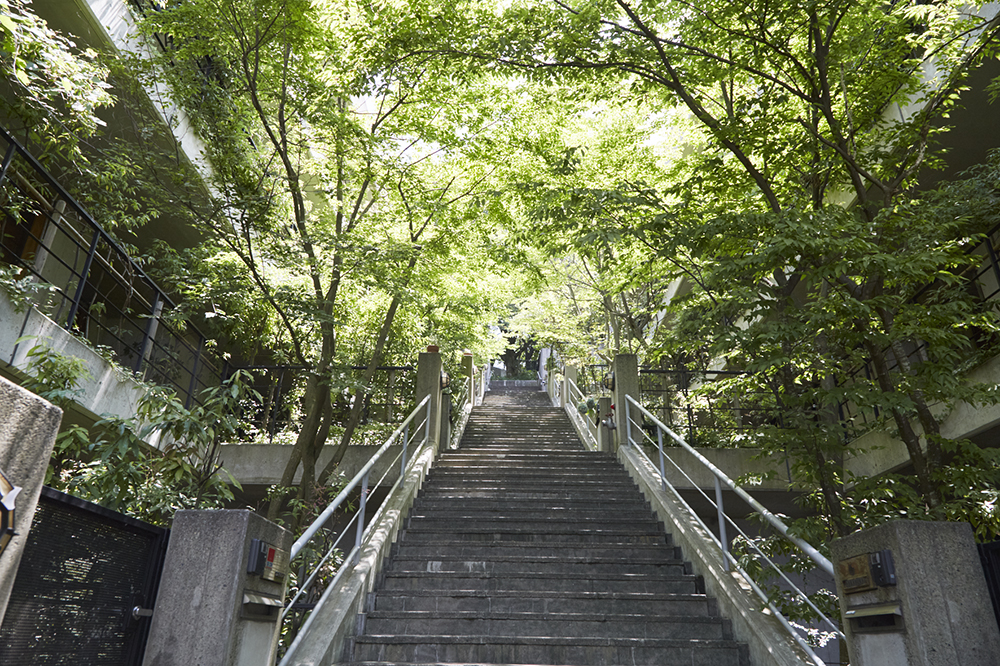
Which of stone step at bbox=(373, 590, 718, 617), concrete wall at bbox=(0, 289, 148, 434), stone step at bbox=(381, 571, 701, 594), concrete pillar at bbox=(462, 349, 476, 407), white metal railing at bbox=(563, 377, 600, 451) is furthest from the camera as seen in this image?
concrete pillar at bbox=(462, 349, 476, 407)

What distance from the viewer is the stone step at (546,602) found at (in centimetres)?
524

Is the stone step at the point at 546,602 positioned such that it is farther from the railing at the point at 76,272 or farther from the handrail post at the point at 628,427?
the handrail post at the point at 628,427

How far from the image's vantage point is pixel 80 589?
2250 millimetres

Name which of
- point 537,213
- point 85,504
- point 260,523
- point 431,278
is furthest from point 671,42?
point 85,504

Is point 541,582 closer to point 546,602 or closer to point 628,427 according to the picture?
point 546,602

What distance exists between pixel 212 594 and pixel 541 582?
3532 millimetres

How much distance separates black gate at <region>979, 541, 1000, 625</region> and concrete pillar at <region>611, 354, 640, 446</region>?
23.6ft

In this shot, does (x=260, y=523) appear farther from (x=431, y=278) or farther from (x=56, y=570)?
(x=431, y=278)

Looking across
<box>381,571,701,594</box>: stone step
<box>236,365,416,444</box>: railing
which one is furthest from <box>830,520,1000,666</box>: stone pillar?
<box>236,365,416,444</box>: railing

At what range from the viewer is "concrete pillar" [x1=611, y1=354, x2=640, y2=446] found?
10026 mm

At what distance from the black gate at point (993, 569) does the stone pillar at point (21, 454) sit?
3.74 m

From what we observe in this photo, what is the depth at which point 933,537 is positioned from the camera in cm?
283

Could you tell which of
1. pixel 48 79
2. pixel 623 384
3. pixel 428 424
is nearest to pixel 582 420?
pixel 623 384

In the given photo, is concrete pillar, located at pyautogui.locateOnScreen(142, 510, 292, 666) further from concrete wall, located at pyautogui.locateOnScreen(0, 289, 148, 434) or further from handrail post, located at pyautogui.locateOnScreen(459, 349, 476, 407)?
handrail post, located at pyautogui.locateOnScreen(459, 349, 476, 407)
